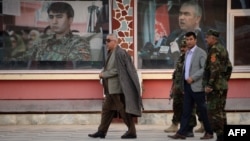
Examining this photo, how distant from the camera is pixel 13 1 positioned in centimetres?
1427

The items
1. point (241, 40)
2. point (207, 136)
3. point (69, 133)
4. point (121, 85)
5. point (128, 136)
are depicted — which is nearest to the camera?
point (121, 85)

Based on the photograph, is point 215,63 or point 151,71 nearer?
point 215,63

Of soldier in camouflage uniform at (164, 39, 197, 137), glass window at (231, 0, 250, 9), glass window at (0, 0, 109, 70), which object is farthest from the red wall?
soldier in camouflage uniform at (164, 39, 197, 137)

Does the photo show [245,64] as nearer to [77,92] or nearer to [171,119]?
[171,119]

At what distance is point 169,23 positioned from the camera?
1443cm

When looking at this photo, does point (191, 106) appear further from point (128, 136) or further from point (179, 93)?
point (128, 136)

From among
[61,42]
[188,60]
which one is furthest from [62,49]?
[188,60]

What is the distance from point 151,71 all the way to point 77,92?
165 centimetres

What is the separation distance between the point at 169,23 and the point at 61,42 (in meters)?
2.36

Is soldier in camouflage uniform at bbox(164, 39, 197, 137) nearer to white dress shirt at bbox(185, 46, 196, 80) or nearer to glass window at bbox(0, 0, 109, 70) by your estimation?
white dress shirt at bbox(185, 46, 196, 80)

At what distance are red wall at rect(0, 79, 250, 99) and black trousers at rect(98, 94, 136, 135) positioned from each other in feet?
11.2

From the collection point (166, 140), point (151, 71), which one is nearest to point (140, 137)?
point (166, 140)

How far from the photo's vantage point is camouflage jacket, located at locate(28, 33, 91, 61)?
14.4m

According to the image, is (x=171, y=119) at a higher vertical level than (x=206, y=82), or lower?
lower
